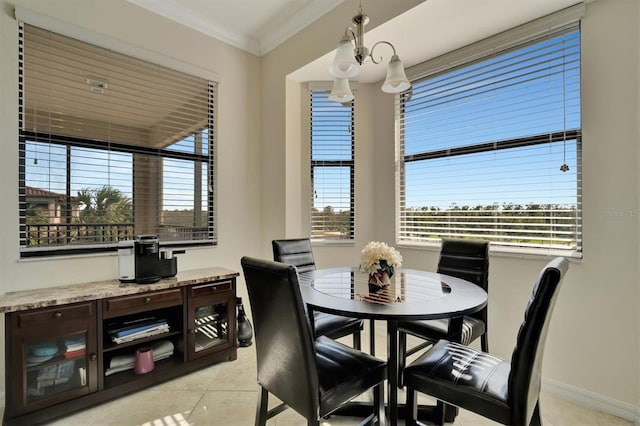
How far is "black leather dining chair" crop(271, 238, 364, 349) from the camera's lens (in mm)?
2203

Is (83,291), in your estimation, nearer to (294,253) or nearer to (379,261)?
(294,253)

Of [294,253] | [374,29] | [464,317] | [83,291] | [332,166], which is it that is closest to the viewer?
[83,291]

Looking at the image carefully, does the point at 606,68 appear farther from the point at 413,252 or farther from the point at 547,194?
the point at 413,252

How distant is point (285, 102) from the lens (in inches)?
130

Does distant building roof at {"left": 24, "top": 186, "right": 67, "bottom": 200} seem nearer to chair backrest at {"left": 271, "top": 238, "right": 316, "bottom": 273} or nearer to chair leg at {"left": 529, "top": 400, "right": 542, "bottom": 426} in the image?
chair backrest at {"left": 271, "top": 238, "right": 316, "bottom": 273}

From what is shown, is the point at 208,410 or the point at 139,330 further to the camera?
the point at 139,330

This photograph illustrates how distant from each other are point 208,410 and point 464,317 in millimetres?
1843

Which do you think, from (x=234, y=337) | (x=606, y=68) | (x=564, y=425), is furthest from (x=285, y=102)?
(x=564, y=425)

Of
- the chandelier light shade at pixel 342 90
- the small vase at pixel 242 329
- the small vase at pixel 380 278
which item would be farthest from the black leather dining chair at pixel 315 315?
the chandelier light shade at pixel 342 90

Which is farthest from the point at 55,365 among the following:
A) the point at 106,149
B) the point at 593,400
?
the point at 593,400

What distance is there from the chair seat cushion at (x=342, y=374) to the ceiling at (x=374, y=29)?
2370 mm

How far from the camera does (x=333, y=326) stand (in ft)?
7.27

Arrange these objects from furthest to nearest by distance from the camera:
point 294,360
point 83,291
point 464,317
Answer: point 464,317 → point 83,291 → point 294,360

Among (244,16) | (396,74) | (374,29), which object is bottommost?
(396,74)
